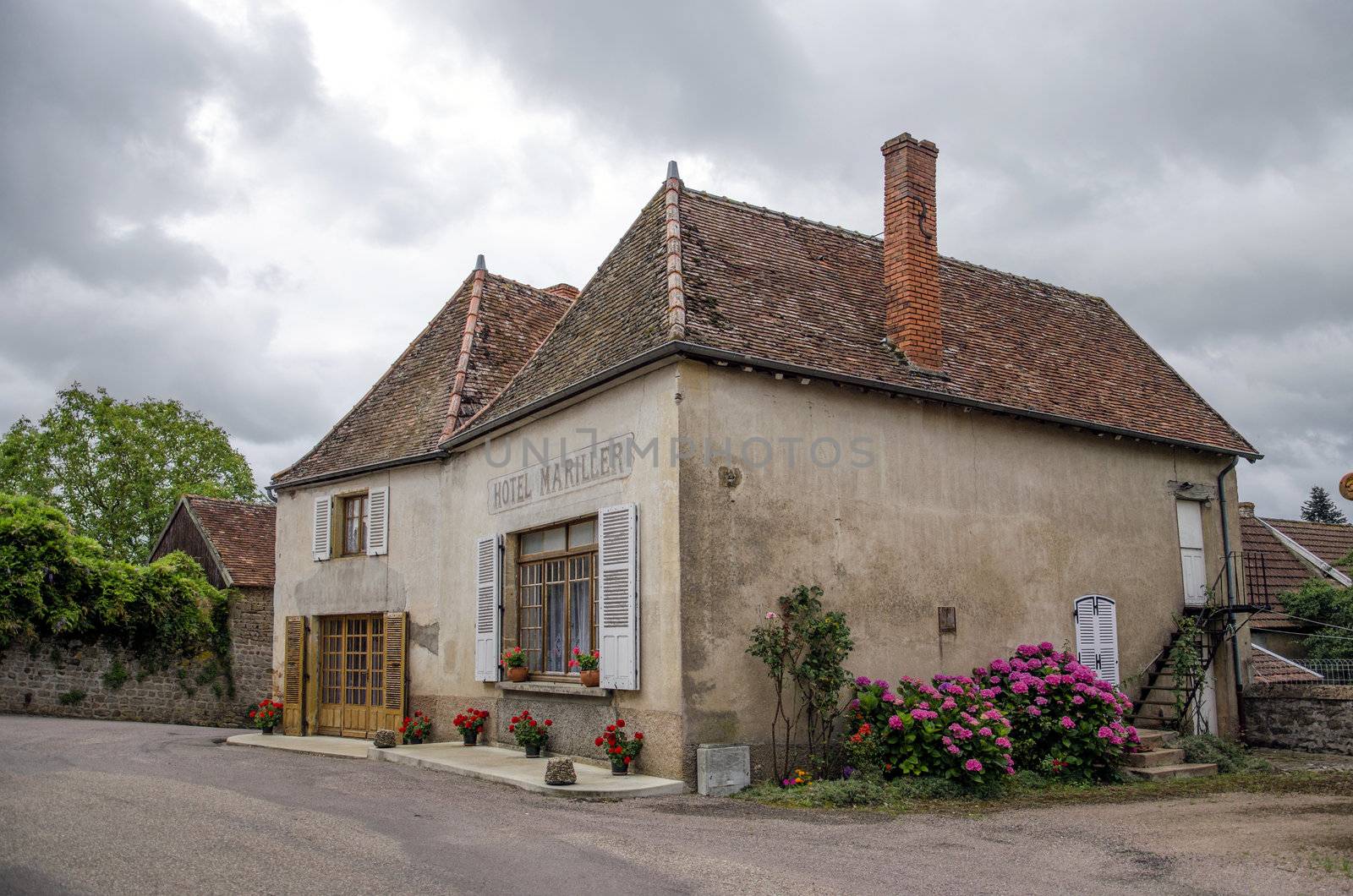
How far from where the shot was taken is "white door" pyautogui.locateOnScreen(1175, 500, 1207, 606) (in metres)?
15.6

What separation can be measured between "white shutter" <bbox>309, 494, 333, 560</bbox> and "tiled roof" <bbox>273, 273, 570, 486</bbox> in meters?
0.46

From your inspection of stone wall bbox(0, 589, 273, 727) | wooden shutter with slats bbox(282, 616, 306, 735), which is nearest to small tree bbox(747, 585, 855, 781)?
wooden shutter with slats bbox(282, 616, 306, 735)

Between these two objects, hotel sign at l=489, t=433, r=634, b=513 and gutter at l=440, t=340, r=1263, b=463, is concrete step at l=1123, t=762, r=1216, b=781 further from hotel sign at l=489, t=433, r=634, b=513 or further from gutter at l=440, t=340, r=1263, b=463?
hotel sign at l=489, t=433, r=634, b=513

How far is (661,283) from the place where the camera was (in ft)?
39.9

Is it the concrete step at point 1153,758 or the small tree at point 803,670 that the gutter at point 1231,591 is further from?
the small tree at point 803,670

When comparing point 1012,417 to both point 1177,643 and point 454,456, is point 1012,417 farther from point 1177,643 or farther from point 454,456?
point 454,456

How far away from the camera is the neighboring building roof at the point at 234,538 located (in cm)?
2327

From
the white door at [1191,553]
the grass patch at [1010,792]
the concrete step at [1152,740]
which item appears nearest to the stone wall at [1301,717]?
the white door at [1191,553]

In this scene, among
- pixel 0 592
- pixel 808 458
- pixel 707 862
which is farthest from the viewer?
pixel 0 592

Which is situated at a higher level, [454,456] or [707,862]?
[454,456]

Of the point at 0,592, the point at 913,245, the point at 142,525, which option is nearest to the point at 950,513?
the point at 913,245

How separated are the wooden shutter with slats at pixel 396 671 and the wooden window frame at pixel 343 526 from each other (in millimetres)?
1674

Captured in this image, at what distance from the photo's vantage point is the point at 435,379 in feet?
54.1

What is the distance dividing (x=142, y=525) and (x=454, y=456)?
28026 millimetres
